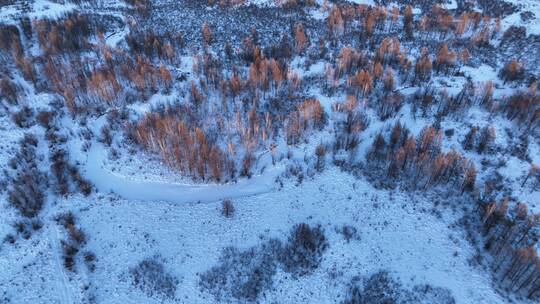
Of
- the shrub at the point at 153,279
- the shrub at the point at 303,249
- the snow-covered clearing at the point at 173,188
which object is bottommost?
the shrub at the point at 153,279

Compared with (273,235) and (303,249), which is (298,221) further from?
(303,249)

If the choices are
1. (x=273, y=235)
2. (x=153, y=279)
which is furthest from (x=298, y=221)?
(x=153, y=279)

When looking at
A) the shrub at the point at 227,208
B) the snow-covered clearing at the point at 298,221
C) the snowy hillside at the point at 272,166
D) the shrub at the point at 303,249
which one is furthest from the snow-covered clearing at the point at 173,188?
the shrub at the point at 303,249

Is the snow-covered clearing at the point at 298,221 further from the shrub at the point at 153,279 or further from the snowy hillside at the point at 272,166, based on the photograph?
the shrub at the point at 153,279

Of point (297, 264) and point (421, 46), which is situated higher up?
point (421, 46)

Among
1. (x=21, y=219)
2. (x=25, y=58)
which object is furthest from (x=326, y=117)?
(x=25, y=58)

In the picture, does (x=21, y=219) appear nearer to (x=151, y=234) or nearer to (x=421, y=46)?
(x=151, y=234)

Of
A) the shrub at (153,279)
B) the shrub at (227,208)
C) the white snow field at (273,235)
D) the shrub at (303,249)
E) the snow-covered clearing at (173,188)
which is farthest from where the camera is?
the snow-covered clearing at (173,188)

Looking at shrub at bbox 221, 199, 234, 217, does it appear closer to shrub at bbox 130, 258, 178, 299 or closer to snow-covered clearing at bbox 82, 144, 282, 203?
snow-covered clearing at bbox 82, 144, 282, 203
